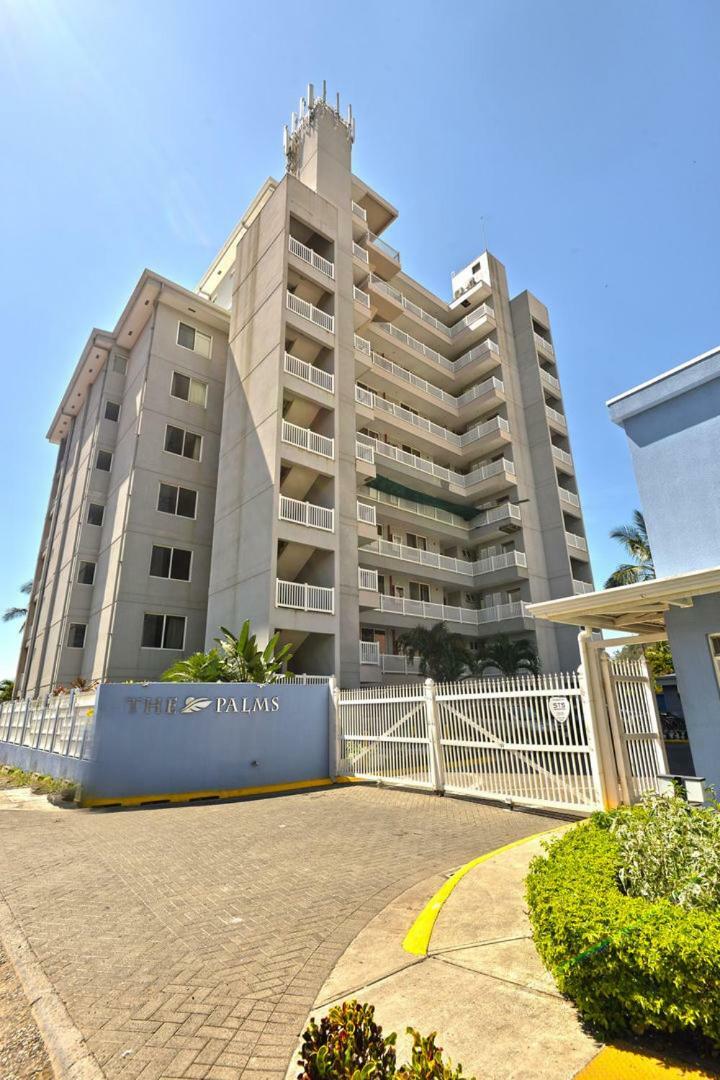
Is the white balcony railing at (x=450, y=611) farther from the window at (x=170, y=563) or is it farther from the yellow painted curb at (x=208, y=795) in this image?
the yellow painted curb at (x=208, y=795)

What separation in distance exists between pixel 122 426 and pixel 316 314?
11888mm

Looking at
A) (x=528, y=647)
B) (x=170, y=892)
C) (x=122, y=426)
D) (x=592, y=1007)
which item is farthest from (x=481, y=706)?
(x=122, y=426)

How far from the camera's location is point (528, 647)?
2514cm

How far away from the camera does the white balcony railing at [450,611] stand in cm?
2486

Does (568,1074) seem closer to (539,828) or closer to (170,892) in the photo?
(170,892)

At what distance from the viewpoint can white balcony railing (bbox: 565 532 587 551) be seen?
3089 centimetres

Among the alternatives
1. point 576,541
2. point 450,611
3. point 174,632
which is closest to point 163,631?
point 174,632

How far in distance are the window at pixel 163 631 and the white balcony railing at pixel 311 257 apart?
16891 mm

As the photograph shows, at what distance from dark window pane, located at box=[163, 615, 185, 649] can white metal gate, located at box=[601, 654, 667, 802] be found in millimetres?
18399

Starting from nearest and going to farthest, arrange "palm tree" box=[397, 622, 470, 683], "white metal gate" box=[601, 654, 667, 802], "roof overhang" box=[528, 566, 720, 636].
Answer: "roof overhang" box=[528, 566, 720, 636], "white metal gate" box=[601, 654, 667, 802], "palm tree" box=[397, 622, 470, 683]

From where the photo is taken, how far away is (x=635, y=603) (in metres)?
8.22

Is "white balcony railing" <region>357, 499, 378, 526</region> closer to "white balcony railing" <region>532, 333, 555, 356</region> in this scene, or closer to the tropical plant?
the tropical plant

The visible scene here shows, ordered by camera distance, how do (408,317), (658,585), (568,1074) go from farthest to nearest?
1. (408,317)
2. (658,585)
3. (568,1074)

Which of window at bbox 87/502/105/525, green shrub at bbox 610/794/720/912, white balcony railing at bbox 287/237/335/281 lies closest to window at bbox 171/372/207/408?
window at bbox 87/502/105/525
